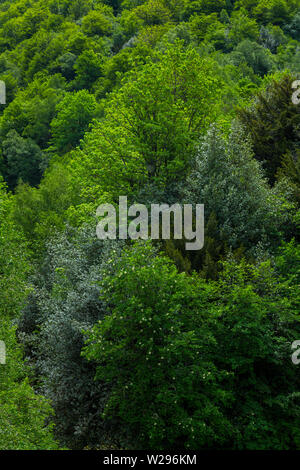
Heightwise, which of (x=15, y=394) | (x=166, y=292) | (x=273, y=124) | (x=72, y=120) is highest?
(x=72, y=120)

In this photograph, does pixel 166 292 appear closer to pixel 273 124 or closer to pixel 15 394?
pixel 15 394

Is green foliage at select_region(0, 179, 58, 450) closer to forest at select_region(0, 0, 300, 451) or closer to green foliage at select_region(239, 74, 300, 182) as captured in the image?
forest at select_region(0, 0, 300, 451)

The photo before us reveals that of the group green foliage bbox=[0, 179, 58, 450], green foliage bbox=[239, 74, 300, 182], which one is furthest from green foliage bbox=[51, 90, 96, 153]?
green foliage bbox=[0, 179, 58, 450]

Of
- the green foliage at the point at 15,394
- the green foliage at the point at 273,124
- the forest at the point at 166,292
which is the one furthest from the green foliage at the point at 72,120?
the green foliage at the point at 15,394

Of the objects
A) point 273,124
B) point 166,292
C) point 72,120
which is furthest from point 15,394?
point 72,120

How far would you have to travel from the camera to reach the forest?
1288 cm

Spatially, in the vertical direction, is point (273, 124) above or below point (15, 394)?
above

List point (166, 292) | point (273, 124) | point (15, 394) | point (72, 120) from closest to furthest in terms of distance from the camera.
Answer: point (15, 394) → point (166, 292) → point (273, 124) → point (72, 120)

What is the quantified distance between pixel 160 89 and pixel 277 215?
10.8 m

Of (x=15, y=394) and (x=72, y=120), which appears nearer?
(x=15, y=394)

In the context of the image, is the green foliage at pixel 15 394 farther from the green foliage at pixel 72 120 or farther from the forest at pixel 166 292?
the green foliage at pixel 72 120

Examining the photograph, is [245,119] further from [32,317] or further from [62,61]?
[62,61]

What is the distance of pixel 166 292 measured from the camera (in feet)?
44.0
